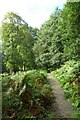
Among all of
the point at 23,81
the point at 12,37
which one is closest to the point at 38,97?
the point at 23,81

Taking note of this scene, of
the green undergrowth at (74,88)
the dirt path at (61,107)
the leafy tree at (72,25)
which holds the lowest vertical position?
the dirt path at (61,107)

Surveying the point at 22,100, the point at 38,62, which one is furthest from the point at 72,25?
the point at 38,62

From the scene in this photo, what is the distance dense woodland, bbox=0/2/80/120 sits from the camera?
25.3 feet

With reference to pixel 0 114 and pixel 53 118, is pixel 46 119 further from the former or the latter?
pixel 0 114

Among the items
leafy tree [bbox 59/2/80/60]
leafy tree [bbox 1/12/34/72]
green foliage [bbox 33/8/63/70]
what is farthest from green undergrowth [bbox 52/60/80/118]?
green foliage [bbox 33/8/63/70]

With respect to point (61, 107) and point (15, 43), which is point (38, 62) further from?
point (61, 107)

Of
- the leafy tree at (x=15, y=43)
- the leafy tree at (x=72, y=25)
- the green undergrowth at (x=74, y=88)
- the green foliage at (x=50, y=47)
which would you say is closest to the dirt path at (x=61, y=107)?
the green undergrowth at (x=74, y=88)

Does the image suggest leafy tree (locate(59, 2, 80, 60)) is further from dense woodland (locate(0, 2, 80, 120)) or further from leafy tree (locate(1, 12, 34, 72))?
leafy tree (locate(1, 12, 34, 72))

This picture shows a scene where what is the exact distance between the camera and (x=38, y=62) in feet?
81.9

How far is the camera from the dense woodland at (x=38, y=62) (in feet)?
25.3

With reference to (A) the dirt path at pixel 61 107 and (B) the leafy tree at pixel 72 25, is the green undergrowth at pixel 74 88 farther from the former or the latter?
(B) the leafy tree at pixel 72 25

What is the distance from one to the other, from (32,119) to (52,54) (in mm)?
16671

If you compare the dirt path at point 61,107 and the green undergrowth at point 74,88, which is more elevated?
the green undergrowth at point 74,88

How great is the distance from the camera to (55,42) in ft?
78.1
